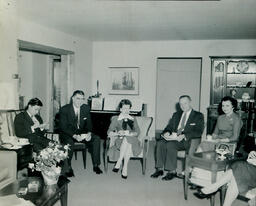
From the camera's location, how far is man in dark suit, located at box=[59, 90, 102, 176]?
4.95 metres

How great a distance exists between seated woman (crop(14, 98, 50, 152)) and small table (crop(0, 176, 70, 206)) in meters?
1.31

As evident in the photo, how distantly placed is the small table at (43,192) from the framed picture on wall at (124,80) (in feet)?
15.5

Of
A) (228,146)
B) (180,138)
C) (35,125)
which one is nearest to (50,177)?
(35,125)

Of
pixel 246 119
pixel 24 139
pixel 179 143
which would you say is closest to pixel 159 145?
pixel 179 143

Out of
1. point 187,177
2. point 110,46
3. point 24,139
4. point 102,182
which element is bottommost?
point 102,182

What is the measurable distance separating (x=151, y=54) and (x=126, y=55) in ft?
2.18

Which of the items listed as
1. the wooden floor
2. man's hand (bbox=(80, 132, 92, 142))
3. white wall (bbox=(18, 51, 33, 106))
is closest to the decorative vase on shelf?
the wooden floor

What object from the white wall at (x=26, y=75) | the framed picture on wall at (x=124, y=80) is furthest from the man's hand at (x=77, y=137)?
the white wall at (x=26, y=75)

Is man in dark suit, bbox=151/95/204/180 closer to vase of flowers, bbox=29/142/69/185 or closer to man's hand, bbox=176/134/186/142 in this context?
man's hand, bbox=176/134/186/142

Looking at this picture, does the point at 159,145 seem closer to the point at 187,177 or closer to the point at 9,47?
the point at 187,177

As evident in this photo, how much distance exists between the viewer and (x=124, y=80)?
25.7ft

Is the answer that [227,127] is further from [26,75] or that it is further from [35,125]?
[26,75]

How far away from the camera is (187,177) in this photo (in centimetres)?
380

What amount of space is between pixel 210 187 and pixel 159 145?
57.2 inches
